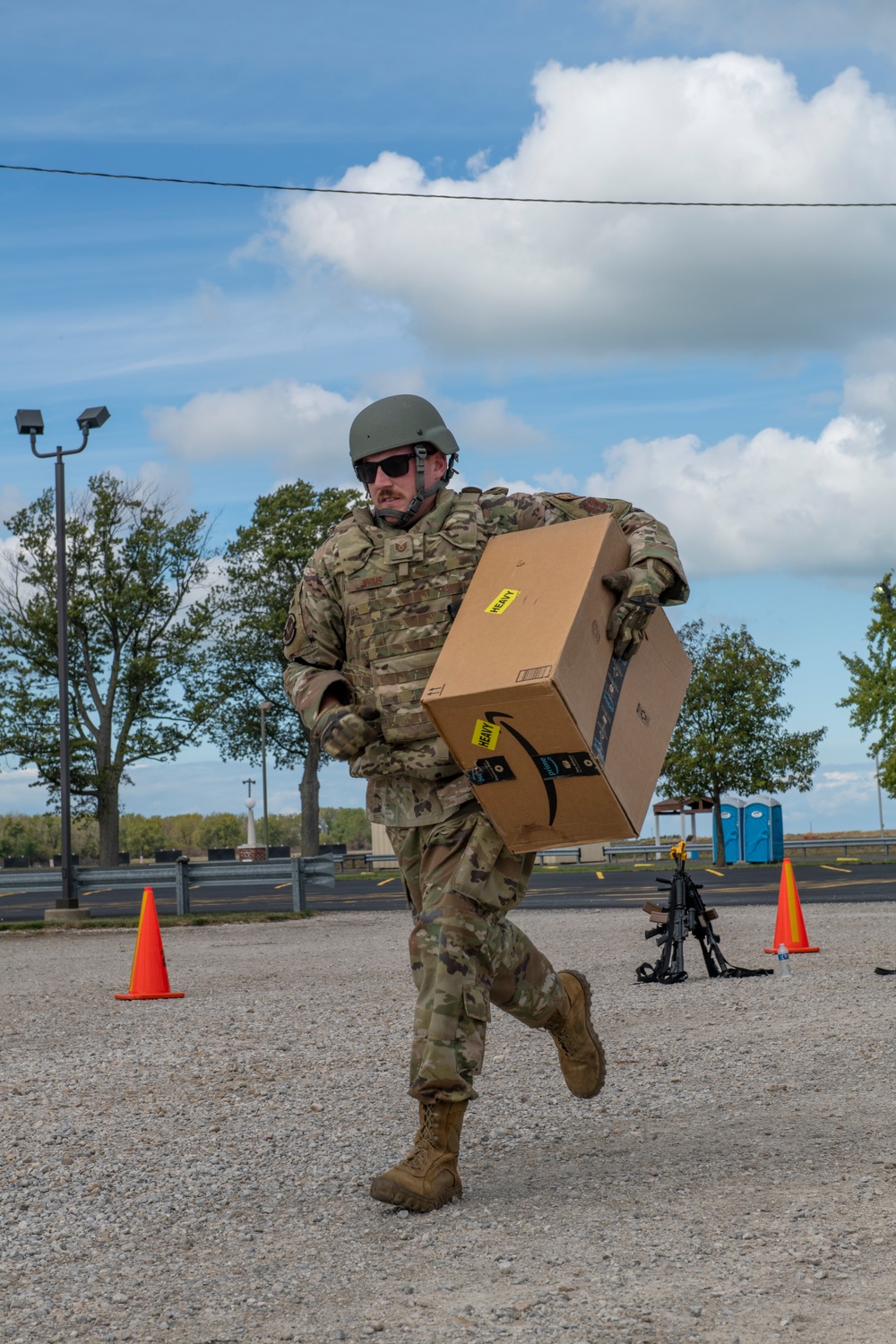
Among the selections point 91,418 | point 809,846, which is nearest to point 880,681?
point 809,846

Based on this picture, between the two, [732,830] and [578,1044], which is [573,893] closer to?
[732,830]

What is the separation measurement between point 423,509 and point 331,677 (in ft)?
1.98

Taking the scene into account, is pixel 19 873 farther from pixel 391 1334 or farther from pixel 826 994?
pixel 391 1334

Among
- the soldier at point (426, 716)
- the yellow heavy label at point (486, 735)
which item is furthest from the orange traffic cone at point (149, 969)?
the yellow heavy label at point (486, 735)

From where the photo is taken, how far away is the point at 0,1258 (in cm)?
354

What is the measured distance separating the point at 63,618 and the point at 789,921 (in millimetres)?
14022

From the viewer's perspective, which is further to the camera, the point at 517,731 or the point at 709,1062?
the point at 709,1062

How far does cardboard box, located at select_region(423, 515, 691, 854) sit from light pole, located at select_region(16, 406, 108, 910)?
17.3m

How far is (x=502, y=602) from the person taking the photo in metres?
4.03

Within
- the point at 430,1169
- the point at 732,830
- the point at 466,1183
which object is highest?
the point at 732,830

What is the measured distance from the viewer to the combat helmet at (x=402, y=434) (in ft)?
14.0

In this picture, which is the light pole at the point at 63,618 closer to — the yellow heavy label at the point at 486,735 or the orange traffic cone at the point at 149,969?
the orange traffic cone at the point at 149,969

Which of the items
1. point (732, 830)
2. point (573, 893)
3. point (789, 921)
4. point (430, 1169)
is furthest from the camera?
point (732, 830)

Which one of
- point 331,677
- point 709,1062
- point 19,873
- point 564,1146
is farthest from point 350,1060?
point 19,873
